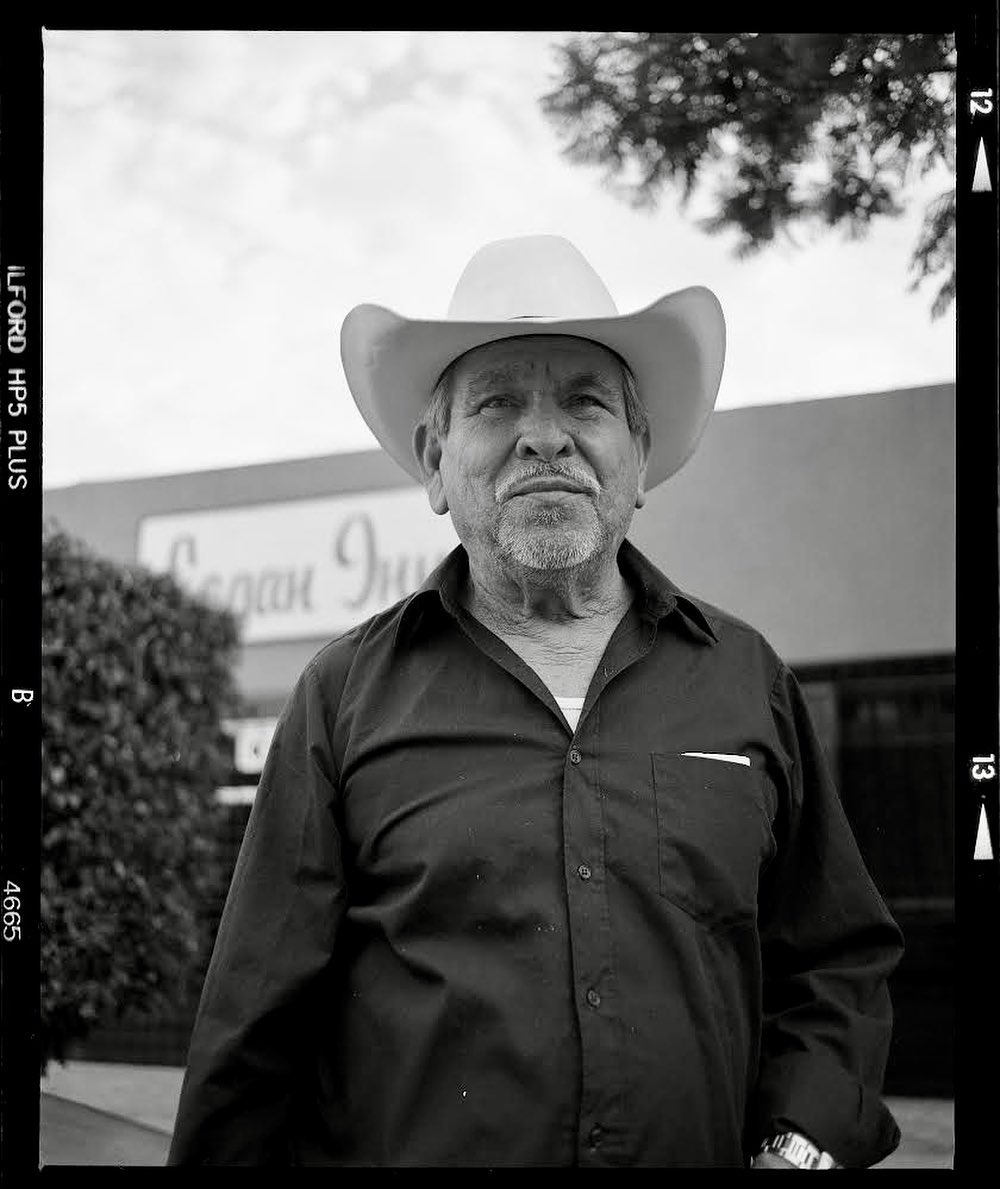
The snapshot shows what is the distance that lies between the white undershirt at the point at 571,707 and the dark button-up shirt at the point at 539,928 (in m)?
0.04

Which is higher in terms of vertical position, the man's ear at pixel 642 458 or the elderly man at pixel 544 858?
the man's ear at pixel 642 458

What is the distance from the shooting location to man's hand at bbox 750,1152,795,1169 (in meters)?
2.27

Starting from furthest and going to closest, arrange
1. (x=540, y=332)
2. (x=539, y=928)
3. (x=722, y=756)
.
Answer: (x=540, y=332), (x=722, y=756), (x=539, y=928)

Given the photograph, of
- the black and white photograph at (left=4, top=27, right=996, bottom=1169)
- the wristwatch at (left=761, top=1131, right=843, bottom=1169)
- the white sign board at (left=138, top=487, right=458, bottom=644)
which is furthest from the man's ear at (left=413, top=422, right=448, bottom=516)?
the white sign board at (left=138, top=487, right=458, bottom=644)

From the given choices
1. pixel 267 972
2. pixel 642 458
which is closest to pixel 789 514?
pixel 642 458

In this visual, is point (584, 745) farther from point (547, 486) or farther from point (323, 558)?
point (323, 558)

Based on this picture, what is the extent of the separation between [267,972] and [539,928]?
449 mm

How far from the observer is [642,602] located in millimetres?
2578

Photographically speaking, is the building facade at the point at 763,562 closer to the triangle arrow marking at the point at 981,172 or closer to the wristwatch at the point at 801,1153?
the triangle arrow marking at the point at 981,172

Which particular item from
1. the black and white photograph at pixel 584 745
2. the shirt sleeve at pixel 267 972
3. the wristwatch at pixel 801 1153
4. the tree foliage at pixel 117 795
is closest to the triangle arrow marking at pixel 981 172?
the black and white photograph at pixel 584 745

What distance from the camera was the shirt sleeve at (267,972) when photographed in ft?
7.57

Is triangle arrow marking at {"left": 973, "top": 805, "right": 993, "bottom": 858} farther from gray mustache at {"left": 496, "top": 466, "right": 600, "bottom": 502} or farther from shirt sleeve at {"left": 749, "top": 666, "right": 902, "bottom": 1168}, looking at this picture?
gray mustache at {"left": 496, "top": 466, "right": 600, "bottom": 502}

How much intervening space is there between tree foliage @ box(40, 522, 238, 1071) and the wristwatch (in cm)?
293

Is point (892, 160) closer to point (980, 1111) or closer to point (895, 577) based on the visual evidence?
point (980, 1111)
